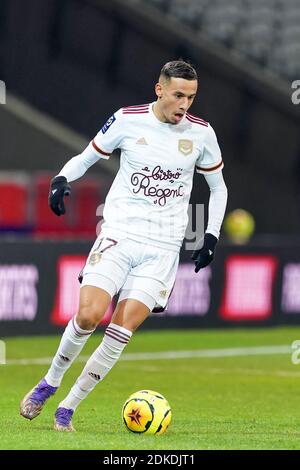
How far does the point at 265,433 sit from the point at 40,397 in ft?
5.12

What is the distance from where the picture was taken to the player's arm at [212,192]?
8664 mm

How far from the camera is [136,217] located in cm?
846

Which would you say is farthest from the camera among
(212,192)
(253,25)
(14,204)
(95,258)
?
(253,25)

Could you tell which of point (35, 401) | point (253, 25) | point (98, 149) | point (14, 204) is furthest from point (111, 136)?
point (253, 25)

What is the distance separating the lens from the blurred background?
20281mm

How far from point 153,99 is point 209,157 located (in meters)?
11.7

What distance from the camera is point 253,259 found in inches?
733

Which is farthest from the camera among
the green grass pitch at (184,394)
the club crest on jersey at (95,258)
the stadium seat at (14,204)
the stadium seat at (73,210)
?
the stadium seat at (73,210)

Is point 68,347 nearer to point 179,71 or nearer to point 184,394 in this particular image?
point 179,71

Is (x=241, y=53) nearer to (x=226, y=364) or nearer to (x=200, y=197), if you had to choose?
(x=200, y=197)

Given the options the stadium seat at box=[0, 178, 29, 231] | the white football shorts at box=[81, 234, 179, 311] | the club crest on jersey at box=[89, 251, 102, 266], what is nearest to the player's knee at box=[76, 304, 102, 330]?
the white football shorts at box=[81, 234, 179, 311]

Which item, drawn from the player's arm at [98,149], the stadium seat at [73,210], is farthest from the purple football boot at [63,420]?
the stadium seat at [73,210]

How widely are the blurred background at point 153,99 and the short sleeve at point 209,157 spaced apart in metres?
9.89

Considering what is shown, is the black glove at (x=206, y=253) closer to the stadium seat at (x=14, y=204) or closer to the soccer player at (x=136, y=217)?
the soccer player at (x=136, y=217)
